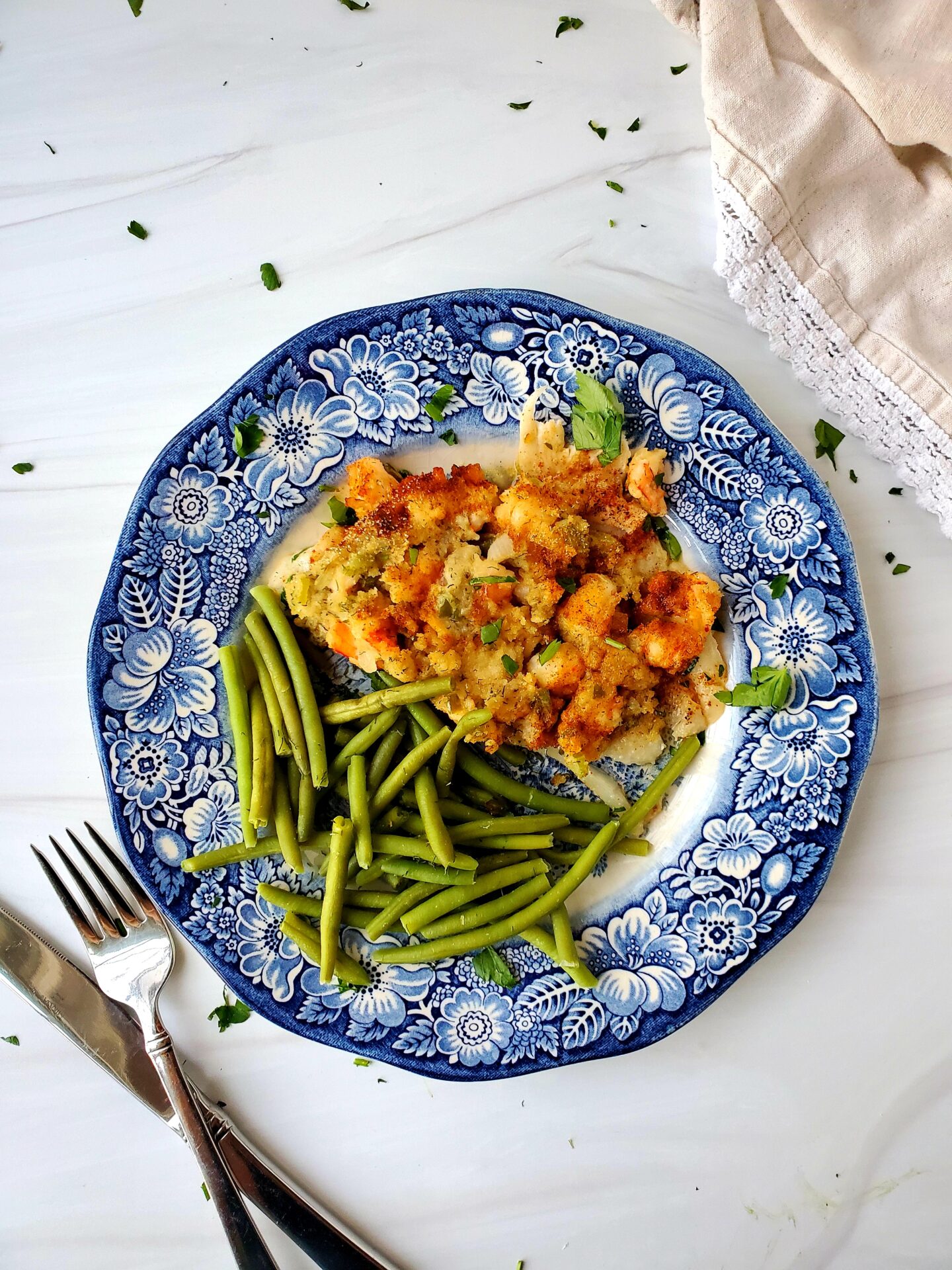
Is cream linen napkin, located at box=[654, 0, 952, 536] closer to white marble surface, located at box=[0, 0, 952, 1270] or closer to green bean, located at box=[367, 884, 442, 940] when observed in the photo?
white marble surface, located at box=[0, 0, 952, 1270]

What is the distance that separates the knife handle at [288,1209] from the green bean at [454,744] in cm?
148

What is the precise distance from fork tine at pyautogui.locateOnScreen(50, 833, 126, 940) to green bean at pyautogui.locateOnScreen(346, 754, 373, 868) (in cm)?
98

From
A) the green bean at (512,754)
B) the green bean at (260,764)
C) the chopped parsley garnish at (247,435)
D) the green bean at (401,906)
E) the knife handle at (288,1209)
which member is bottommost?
the knife handle at (288,1209)

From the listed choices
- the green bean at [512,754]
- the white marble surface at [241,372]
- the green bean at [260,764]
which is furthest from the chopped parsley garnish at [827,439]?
the green bean at [260,764]

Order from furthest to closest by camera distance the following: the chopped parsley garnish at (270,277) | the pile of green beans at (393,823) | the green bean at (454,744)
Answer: the chopped parsley garnish at (270,277), the pile of green beans at (393,823), the green bean at (454,744)

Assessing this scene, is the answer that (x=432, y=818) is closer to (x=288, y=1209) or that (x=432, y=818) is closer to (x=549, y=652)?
(x=549, y=652)

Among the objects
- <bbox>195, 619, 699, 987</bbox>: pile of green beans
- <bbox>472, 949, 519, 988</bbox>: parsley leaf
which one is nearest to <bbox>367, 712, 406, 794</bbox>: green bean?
<bbox>195, 619, 699, 987</bbox>: pile of green beans

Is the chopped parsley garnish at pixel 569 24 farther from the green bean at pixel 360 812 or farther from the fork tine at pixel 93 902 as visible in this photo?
the fork tine at pixel 93 902

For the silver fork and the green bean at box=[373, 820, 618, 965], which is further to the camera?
the silver fork

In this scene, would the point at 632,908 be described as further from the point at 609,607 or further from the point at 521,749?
the point at 609,607

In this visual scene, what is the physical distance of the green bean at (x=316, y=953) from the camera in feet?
9.00

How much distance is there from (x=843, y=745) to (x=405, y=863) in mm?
1457

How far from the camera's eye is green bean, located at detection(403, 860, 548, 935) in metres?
2.68

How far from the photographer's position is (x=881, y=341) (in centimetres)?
274
